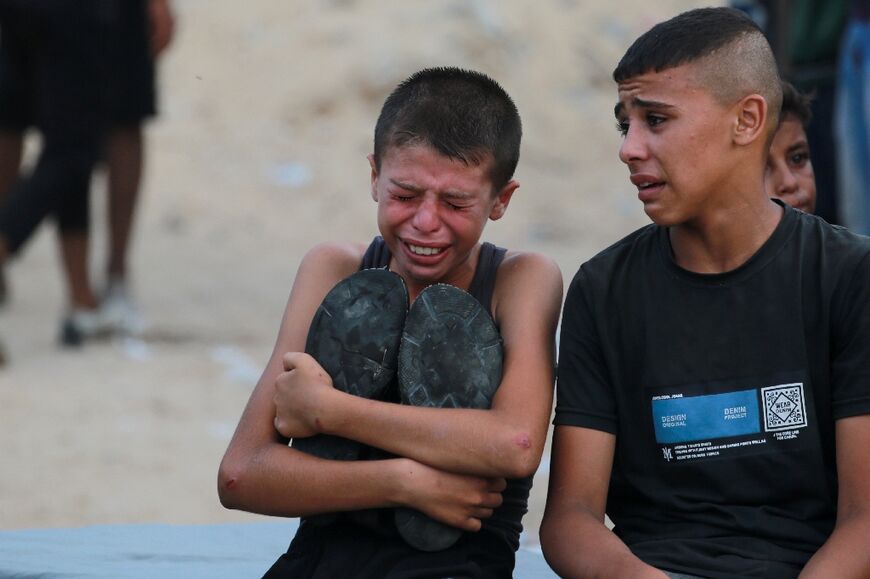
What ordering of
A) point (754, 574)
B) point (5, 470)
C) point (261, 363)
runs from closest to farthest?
point (754, 574) < point (5, 470) < point (261, 363)

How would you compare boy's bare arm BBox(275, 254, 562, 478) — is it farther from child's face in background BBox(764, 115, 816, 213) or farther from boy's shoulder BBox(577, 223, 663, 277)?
child's face in background BBox(764, 115, 816, 213)

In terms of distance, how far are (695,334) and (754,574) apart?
1.35 feet

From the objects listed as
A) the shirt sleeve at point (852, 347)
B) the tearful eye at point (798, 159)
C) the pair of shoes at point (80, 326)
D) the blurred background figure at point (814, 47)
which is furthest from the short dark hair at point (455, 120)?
the pair of shoes at point (80, 326)

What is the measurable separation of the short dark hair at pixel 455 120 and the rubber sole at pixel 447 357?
281mm

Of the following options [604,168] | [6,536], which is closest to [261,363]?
[6,536]

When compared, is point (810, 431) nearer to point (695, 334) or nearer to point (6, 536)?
point (695, 334)

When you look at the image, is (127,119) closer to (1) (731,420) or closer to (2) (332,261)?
(2) (332,261)

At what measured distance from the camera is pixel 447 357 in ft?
8.70

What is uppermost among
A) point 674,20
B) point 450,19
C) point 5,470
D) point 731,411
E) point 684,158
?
point 450,19

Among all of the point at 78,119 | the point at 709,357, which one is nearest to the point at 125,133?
the point at 78,119

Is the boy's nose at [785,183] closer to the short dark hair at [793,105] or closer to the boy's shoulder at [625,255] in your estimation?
the short dark hair at [793,105]

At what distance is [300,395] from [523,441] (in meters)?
0.39

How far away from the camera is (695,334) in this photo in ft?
8.57

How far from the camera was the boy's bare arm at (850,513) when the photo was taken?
2.41m
